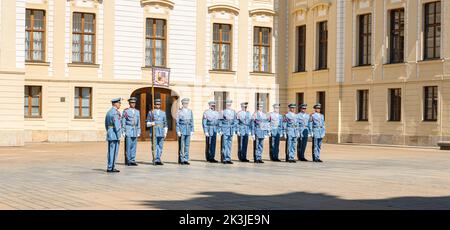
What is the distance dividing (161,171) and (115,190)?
508 cm

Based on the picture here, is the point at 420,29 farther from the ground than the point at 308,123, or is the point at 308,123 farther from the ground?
the point at 420,29

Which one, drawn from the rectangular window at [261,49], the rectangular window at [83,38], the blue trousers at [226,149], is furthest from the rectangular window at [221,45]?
the blue trousers at [226,149]

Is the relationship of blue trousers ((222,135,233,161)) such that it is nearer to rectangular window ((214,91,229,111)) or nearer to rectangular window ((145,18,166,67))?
rectangular window ((145,18,166,67))

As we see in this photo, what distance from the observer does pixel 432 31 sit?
114 ft

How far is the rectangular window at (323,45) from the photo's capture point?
40688 millimetres

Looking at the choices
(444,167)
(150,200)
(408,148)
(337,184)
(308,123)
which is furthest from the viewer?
(408,148)

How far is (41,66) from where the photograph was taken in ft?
120

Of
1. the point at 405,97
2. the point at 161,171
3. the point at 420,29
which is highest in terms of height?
the point at 420,29

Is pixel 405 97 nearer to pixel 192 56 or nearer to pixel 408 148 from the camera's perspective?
pixel 408 148

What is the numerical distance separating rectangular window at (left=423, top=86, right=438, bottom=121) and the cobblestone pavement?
10.8 m

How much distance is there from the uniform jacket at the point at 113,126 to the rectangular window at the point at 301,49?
23839 millimetres

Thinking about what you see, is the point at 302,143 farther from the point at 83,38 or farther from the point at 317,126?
the point at 83,38

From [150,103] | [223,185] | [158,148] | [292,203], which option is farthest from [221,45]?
[292,203]

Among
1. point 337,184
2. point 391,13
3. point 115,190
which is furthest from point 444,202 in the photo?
point 391,13
